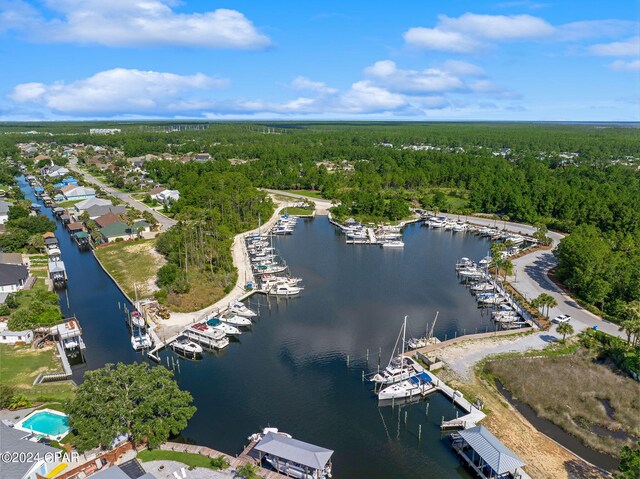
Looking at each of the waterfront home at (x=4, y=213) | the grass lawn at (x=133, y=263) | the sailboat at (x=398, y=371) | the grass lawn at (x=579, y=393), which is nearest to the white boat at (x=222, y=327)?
the grass lawn at (x=133, y=263)

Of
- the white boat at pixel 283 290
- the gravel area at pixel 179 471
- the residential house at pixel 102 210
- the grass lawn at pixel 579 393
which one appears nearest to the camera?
the gravel area at pixel 179 471

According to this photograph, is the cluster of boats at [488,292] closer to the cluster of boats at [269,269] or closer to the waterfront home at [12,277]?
Result: the cluster of boats at [269,269]

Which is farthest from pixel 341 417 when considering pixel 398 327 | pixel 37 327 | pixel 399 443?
pixel 37 327

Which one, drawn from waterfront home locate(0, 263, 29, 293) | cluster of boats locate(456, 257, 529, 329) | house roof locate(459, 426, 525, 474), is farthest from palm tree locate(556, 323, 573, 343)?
waterfront home locate(0, 263, 29, 293)

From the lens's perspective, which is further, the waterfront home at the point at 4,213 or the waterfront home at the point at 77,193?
the waterfront home at the point at 77,193

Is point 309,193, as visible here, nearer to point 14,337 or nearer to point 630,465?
point 14,337

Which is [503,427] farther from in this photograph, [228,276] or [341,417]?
[228,276]
